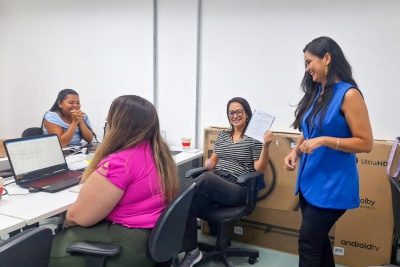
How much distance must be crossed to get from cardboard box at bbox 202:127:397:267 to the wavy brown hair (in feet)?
4.33

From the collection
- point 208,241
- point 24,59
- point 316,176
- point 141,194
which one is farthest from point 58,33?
point 316,176

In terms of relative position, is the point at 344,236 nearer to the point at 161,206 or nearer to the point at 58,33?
the point at 161,206

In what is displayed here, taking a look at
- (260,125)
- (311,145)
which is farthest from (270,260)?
(311,145)

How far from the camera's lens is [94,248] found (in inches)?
52.7

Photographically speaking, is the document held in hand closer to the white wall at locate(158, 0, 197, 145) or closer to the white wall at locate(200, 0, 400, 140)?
the white wall at locate(200, 0, 400, 140)

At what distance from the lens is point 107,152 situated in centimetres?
150

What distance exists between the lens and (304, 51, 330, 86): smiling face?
1590mm

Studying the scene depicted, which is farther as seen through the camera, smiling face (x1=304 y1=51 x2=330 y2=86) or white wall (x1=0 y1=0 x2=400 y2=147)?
white wall (x1=0 y1=0 x2=400 y2=147)

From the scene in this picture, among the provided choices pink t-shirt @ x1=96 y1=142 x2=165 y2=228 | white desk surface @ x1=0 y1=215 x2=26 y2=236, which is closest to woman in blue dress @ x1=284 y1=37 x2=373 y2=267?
pink t-shirt @ x1=96 y1=142 x2=165 y2=228

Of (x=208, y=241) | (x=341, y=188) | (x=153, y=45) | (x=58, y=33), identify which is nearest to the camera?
(x=341, y=188)

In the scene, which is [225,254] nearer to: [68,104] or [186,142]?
[186,142]

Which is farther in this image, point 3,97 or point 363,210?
point 3,97

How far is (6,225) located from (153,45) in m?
2.25

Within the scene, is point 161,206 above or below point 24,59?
below
